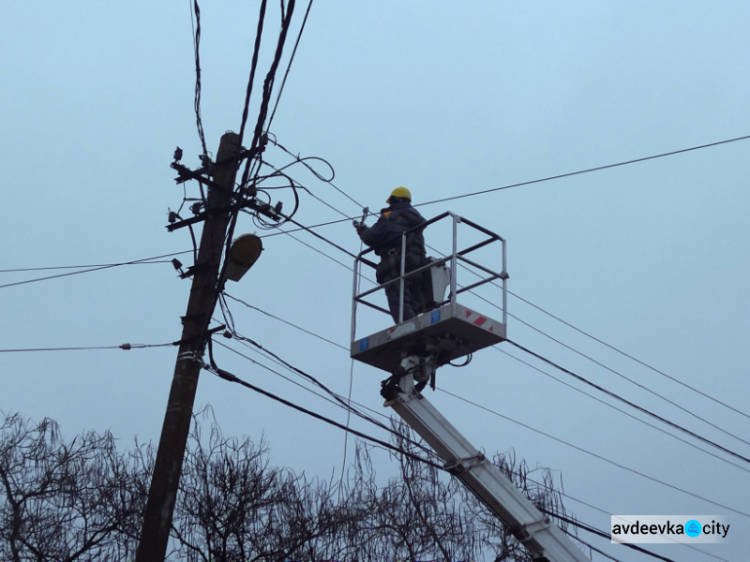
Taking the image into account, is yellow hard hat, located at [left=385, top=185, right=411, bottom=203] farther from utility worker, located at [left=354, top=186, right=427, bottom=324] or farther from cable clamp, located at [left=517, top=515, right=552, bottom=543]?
cable clamp, located at [left=517, top=515, right=552, bottom=543]

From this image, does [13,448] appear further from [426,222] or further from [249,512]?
[426,222]

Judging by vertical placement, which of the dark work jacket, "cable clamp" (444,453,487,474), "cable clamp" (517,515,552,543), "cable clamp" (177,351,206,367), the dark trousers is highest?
the dark work jacket

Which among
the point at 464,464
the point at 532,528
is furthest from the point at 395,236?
the point at 532,528

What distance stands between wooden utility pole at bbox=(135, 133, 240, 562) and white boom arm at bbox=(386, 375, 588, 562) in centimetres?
232

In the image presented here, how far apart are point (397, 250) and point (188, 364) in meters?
2.96

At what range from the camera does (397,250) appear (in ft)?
35.4

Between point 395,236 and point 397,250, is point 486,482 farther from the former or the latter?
point 395,236

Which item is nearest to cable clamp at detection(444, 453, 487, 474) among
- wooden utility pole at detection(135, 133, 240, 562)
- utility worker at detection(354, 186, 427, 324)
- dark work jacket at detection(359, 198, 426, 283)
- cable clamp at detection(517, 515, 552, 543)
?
cable clamp at detection(517, 515, 552, 543)

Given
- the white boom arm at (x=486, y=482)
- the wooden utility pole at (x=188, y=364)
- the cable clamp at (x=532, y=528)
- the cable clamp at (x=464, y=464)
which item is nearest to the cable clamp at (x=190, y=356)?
the wooden utility pole at (x=188, y=364)

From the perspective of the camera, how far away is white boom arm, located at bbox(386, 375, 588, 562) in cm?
974

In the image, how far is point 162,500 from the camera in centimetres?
854

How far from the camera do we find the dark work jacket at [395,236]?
10758mm

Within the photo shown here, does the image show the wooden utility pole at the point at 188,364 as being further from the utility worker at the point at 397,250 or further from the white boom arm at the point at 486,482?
the white boom arm at the point at 486,482

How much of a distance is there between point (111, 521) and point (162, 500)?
949 centimetres
